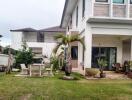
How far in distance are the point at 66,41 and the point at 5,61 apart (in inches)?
427

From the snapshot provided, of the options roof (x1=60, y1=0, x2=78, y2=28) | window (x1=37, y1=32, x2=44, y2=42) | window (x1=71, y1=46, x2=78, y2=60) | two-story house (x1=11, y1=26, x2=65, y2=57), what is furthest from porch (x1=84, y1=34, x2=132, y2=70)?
window (x1=37, y1=32, x2=44, y2=42)

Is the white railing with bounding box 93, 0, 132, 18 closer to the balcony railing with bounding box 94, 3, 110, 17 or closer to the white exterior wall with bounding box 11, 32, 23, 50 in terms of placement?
the balcony railing with bounding box 94, 3, 110, 17

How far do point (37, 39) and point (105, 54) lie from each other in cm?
2874

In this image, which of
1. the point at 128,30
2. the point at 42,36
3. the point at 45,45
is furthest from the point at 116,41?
the point at 42,36

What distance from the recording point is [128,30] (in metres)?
21.1

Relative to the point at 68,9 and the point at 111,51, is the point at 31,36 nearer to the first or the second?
the point at 68,9

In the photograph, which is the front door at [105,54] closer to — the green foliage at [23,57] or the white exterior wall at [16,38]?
the green foliage at [23,57]

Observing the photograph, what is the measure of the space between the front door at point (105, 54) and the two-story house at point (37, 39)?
67.2ft

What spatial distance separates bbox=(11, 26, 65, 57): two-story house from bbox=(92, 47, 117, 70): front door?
67.2 ft

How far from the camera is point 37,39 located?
53.6 meters

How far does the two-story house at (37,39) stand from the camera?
46.9 m

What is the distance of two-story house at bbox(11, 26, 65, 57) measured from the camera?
46938mm

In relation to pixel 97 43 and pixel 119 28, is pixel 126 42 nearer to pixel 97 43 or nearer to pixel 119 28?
pixel 97 43

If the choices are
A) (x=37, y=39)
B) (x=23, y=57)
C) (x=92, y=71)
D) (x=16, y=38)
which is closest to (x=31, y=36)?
(x=37, y=39)
